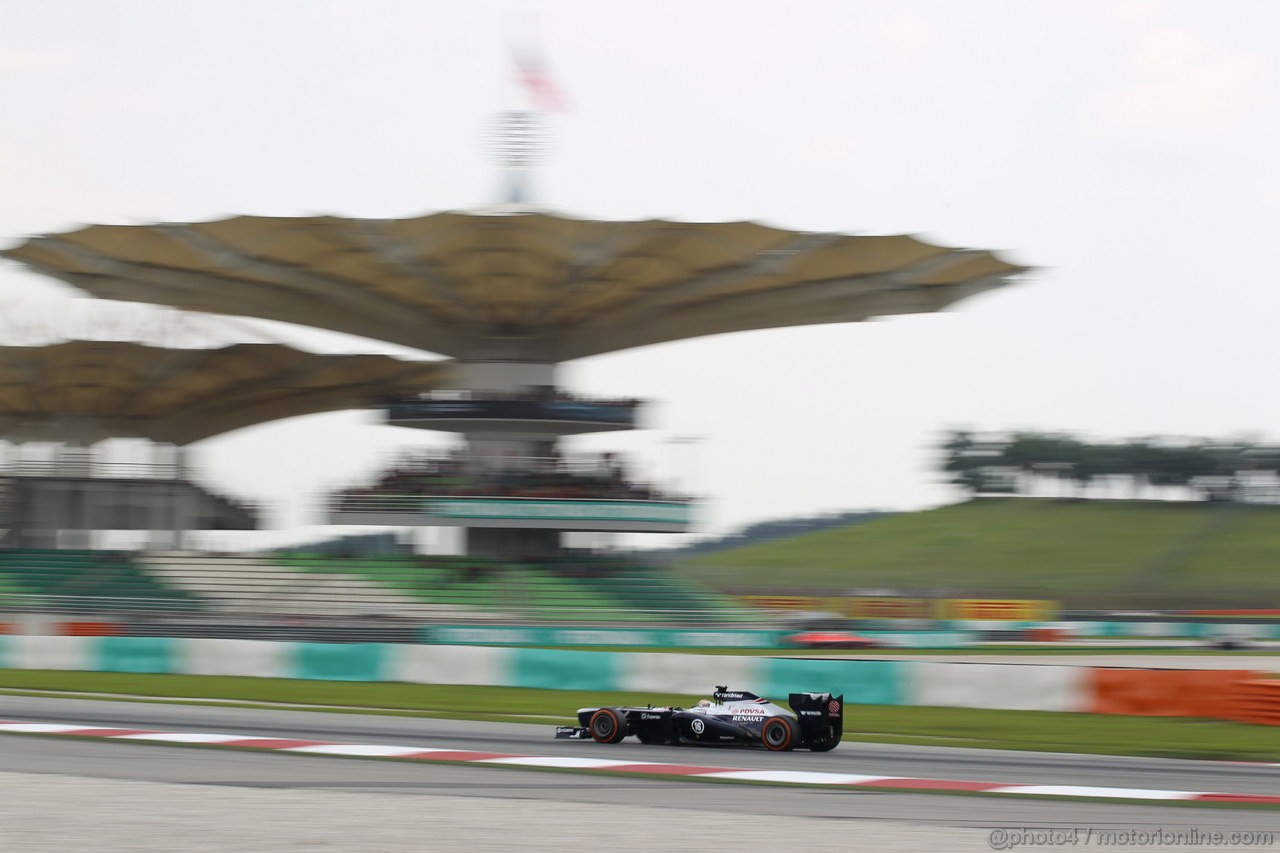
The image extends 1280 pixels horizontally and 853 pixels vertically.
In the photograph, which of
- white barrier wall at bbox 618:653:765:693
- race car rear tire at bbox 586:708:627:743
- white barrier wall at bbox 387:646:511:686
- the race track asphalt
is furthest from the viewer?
white barrier wall at bbox 387:646:511:686

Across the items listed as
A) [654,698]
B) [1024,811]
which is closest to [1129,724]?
[654,698]

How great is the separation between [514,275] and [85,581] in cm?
1423

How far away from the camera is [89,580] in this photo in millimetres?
39406

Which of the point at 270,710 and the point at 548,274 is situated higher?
the point at 548,274

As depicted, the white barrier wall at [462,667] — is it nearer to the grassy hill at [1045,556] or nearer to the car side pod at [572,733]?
the car side pod at [572,733]

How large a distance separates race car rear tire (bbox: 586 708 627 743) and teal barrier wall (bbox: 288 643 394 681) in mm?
8752

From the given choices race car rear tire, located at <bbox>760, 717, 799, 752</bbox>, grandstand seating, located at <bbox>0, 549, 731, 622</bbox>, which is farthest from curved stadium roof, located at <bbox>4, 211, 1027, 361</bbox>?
race car rear tire, located at <bbox>760, 717, 799, 752</bbox>

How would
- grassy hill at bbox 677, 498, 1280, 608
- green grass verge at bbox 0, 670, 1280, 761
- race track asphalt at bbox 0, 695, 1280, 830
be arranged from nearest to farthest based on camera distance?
race track asphalt at bbox 0, 695, 1280, 830, green grass verge at bbox 0, 670, 1280, 761, grassy hill at bbox 677, 498, 1280, 608

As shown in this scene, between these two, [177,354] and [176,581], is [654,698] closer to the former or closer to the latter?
[176,581]

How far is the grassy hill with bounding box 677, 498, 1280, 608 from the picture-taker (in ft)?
211

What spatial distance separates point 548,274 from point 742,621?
11176 millimetres

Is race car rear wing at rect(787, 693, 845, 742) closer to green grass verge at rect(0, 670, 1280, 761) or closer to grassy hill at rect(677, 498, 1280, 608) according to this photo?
green grass verge at rect(0, 670, 1280, 761)

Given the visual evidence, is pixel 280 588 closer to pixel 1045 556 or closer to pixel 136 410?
pixel 136 410

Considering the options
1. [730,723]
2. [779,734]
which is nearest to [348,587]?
[730,723]
